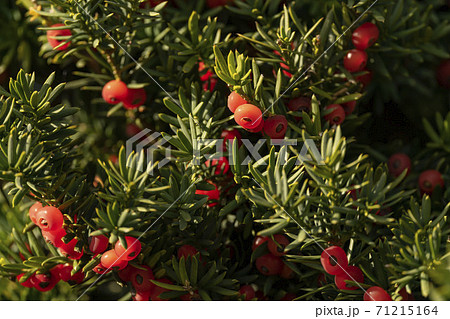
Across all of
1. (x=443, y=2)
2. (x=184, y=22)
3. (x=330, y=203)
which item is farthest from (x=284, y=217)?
(x=443, y=2)

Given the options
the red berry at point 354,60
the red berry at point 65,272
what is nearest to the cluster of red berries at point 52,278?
the red berry at point 65,272

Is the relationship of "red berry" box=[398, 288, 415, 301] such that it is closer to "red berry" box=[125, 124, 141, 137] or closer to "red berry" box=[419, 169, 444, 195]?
"red berry" box=[419, 169, 444, 195]

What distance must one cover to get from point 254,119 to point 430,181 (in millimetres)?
420

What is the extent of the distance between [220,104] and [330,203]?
1.06ft

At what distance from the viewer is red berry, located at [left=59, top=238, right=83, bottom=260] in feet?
2.90

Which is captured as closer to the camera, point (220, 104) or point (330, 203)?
point (330, 203)

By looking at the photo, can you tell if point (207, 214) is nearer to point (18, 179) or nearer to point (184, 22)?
point (18, 179)

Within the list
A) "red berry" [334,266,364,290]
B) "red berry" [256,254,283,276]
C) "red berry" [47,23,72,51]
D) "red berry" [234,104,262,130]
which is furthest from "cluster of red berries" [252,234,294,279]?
"red berry" [47,23,72,51]

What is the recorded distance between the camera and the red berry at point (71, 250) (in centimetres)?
88

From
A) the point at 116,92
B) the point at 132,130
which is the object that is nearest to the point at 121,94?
the point at 116,92

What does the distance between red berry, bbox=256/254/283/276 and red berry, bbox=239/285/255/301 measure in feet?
0.16

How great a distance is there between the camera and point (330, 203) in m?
0.82

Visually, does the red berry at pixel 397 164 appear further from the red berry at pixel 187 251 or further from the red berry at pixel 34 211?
the red berry at pixel 34 211

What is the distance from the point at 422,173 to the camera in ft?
3.39
